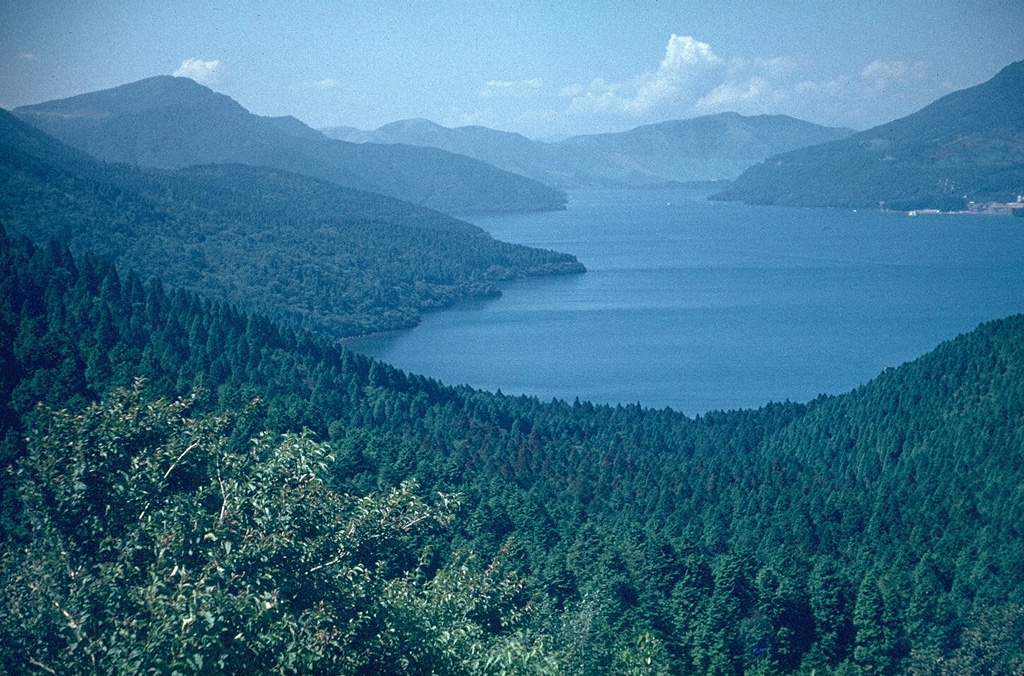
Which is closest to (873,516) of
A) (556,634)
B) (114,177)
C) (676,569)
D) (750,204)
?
(676,569)

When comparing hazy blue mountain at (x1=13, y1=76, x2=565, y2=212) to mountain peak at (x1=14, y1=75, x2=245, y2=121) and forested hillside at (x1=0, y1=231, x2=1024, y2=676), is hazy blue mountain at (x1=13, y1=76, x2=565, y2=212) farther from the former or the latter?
forested hillside at (x1=0, y1=231, x2=1024, y2=676)

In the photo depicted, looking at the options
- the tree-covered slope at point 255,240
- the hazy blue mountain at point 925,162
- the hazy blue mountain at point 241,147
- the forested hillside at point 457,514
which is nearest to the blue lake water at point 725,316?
the tree-covered slope at point 255,240

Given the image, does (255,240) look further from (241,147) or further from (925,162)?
(925,162)

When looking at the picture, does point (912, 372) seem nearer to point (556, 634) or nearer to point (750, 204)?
point (556, 634)

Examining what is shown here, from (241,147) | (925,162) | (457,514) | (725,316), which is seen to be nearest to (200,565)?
(457,514)

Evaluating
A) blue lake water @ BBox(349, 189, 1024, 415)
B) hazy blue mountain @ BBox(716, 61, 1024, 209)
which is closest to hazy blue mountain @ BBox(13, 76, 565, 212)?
hazy blue mountain @ BBox(716, 61, 1024, 209)

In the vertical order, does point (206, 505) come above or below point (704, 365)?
above
